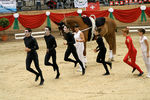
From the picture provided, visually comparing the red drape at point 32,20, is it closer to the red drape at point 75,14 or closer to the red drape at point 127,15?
the red drape at point 75,14

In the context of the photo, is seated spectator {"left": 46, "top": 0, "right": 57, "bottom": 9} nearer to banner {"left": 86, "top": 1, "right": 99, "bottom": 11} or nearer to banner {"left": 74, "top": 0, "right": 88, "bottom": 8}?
banner {"left": 74, "top": 0, "right": 88, "bottom": 8}

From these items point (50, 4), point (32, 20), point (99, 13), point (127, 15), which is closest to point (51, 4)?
point (50, 4)

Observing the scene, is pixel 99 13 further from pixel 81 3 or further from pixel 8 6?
pixel 8 6

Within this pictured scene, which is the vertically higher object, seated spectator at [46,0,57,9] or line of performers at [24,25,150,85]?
seated spectator at [46,0,57,9]

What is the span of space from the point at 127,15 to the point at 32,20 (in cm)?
753

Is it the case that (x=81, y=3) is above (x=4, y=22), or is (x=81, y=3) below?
above

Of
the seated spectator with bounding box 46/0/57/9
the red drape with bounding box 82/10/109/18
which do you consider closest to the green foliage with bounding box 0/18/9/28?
the seated spectator with bounding box 46/0/57/9

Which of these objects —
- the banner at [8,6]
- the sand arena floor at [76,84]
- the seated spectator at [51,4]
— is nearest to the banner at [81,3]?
the seated spectator at [51,4]

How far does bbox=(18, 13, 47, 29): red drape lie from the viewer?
1959 cm

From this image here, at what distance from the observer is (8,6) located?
20219 millimetres

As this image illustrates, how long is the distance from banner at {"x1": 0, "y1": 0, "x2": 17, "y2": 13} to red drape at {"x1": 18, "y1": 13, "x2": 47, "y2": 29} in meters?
1.39

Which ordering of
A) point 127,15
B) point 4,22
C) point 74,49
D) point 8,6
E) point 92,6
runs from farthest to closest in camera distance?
1. point 92,6
2. point 8,6
3. point 127,15
4. point 4,22
5. point 74,49

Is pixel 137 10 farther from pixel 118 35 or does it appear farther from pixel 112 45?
pixel 112 45

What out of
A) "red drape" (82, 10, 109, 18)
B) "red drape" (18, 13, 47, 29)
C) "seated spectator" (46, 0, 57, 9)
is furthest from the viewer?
"seated spectator" (46, 0, 57, 9)
